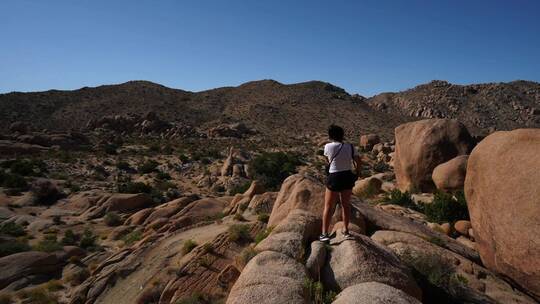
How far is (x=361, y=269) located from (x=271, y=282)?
131 cm

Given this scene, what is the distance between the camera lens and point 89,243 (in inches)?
599

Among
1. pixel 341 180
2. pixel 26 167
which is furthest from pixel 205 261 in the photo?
pixel 26 167

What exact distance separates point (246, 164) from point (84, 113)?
53.3m

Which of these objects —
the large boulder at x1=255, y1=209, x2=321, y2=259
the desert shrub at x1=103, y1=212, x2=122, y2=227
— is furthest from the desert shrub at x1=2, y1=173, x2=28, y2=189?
the large boulder at x1=255, y1=209, x2=321, y2=259

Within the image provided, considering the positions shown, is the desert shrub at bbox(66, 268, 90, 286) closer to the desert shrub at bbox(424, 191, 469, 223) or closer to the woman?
the woman

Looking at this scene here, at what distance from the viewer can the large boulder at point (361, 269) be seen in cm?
486

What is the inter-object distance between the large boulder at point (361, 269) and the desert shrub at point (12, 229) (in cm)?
1673

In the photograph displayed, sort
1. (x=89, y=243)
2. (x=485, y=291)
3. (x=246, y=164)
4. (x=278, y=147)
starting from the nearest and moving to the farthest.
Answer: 1. (x=485, y=291)
2. (x=89, y=243)
3. (x=246, y=164)
4. (x=278, y=147)

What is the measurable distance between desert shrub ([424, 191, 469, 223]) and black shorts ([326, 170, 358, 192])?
9.18m

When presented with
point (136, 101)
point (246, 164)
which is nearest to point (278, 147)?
point (246, 164)

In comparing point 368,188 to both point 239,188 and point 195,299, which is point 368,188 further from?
point 195,299

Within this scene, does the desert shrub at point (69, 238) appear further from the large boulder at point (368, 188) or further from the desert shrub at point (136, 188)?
the large boulder at point (368, 188)

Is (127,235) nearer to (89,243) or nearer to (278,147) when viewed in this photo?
(89,243)

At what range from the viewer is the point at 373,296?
400 centimetres
